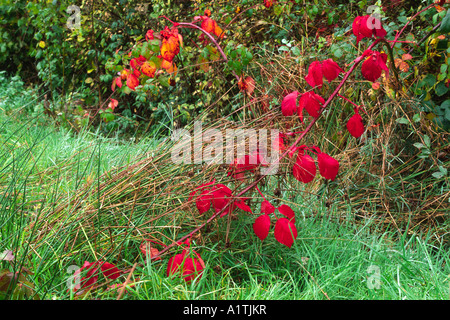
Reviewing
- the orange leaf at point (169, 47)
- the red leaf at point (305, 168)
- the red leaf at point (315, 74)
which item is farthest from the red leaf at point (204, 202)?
the orange leaf at point (169, 47)

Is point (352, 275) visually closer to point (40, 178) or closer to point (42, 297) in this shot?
point (42, 297)

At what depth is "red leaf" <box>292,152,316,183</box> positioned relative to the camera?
154 cm

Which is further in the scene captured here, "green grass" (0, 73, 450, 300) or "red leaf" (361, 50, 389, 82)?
"red leaf" (361, 50, 389, 82)

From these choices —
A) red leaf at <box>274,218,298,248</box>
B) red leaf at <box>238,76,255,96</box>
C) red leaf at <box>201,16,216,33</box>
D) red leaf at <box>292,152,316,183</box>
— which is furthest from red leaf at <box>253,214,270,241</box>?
red leaf at <box>201,16,216,33</box>

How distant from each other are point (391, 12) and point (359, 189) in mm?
1392

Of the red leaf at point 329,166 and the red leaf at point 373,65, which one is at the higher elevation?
the red leaf at point 373,65

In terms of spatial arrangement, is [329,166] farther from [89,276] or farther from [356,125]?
[89,276]

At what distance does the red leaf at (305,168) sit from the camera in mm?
1539

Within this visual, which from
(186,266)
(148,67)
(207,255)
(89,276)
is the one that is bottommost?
(207,255)

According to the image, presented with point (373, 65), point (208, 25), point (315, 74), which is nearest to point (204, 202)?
point (315, 74)

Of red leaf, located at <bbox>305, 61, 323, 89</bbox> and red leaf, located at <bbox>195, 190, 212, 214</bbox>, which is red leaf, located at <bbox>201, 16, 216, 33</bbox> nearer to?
red leaf, located at <bbox>305, 61, 323, 89</bbox>

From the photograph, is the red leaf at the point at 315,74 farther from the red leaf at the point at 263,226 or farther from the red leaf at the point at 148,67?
the red leaf at the point at 148,67

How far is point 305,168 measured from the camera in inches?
60.9
